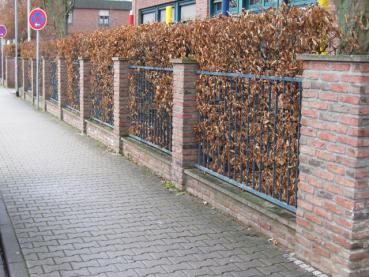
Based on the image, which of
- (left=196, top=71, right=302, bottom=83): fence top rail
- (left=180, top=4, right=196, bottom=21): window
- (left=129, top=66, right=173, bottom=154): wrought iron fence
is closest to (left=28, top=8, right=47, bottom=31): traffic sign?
(left=180, top=4, right=196, bottom=21): window

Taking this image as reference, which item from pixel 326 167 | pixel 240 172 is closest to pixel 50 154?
pixel 240 172

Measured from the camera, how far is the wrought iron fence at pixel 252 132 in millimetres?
5703

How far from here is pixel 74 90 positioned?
1527 cm

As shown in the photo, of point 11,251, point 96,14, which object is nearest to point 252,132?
point 11,251

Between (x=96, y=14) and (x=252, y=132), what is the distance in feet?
180

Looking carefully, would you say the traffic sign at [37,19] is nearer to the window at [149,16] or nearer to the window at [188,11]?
the window at [149,16]

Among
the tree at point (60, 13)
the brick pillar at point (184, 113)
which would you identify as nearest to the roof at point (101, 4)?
the tree at point (60, 13)

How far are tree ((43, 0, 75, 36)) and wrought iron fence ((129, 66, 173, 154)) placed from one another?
1287 centimetres

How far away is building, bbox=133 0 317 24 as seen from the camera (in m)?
13.4

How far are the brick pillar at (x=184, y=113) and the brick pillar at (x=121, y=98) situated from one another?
2875 millimetres

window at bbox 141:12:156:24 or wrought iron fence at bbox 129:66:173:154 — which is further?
window at bbox 141:12:156:24

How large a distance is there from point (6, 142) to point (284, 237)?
8694mm

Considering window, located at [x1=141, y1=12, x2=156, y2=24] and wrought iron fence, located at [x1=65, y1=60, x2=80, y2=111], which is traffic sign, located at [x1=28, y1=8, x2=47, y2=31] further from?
window, located at [x1=141, y1=12, x2=156, y2=24]

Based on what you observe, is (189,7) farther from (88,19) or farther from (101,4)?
(101,4)
